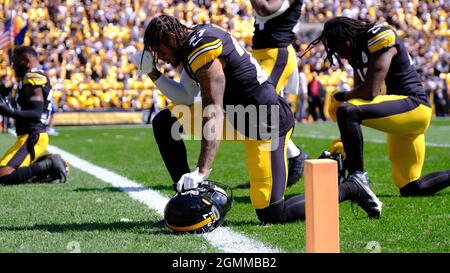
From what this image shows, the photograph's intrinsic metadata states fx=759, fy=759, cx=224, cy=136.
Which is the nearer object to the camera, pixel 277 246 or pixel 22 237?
pixel 277 246

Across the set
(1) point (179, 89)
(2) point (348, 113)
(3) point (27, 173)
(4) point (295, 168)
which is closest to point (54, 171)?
(3) point (27, 173)

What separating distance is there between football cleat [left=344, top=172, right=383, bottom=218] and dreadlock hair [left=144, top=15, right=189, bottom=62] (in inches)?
50.6

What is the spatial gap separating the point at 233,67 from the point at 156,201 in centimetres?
161

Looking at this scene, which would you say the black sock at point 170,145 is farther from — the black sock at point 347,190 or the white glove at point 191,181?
the black sock at point 347,190

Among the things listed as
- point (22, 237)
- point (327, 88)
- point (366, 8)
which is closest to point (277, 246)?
point (22, 237)

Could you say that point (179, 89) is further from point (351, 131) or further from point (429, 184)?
point (429, 184)

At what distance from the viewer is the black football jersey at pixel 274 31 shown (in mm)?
6199

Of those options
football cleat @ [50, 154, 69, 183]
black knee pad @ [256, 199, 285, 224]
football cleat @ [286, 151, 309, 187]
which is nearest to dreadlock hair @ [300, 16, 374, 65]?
black knee pad @ [256, 199, 285, 224]

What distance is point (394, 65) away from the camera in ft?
17.0

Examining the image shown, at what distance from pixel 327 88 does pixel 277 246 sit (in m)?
20.1

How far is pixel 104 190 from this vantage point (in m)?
6.15

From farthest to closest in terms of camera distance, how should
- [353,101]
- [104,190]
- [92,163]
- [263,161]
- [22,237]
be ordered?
1. [92,163]
2. [104,190]
3. [353,101]
4. [263,161]
5. [22,237]

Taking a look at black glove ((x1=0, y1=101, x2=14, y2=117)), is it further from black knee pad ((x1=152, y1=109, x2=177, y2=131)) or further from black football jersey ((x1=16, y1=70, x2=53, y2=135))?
black knee pad ((x1=152, y1=109, x2=177, y2=131))

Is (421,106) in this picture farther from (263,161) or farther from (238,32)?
(238,32)
